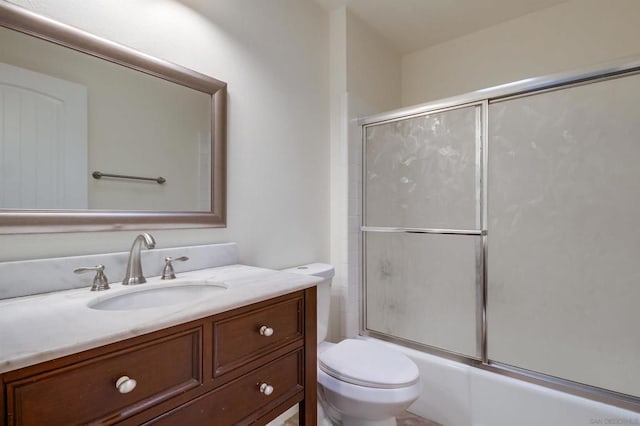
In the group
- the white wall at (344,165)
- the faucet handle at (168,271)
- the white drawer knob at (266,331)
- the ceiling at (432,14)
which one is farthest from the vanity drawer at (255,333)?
the ceiling at (432,14)

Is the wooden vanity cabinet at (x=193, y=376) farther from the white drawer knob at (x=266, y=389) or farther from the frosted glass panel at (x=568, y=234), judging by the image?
the frosted glass panel at (x=568, y=234)

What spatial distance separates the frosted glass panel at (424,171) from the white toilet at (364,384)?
856 mm

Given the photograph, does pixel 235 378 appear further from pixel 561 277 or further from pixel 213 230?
pixel 561 277

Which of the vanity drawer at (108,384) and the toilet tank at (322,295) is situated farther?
the toilet tank at (322,295)

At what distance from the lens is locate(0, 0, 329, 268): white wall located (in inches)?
43.0

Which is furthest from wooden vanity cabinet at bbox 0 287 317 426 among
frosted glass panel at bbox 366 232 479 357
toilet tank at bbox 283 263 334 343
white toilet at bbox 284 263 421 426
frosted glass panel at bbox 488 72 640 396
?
frosted glass panel at bbox 488 72 640 396

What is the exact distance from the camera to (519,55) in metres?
2.24

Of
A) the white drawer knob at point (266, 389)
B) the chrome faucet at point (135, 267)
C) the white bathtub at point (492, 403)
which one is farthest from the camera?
the white bathtub at point (492, 403)

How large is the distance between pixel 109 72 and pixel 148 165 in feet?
1.12

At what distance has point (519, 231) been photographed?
1669mm

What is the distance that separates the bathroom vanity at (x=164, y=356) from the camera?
547 mm

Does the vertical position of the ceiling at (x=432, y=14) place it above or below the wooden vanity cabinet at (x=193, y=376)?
above

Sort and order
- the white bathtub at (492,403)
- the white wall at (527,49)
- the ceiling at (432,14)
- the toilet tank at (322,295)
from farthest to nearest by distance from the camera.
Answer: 1. the ceiling at (432,14)
2. the white wall at (527,49)
3. the toilet tank at (322,295)
4. the white bathtub at (492,403)

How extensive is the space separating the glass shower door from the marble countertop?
3.70ft
